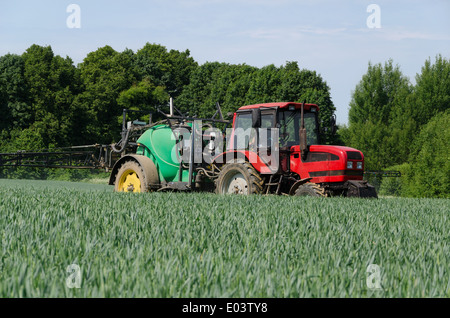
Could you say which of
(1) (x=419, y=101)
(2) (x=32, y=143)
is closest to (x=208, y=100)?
(2) (x=32, y=143)

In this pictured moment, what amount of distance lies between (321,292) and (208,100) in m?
43.1

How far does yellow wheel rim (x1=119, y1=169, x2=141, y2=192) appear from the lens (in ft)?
45.5

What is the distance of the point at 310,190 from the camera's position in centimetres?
1094

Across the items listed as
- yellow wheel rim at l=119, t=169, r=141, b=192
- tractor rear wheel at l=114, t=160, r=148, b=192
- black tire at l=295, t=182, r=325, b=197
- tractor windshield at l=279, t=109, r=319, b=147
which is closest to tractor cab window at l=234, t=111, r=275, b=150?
tractor windshield at l=279, t=109, r=319, b=147

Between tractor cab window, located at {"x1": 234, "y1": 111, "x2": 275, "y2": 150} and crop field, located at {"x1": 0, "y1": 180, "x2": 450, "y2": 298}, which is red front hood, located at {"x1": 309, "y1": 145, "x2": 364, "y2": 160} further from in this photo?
crop field, located at {"x1": 0, "y1": 180, "x2": 450, "y2": 298}

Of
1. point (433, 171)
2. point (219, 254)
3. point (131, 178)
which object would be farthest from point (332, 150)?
point (433, 171)

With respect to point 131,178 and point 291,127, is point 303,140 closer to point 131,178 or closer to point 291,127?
point 291,127

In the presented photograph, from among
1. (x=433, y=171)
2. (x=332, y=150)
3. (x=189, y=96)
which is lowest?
(x=433, y=171)

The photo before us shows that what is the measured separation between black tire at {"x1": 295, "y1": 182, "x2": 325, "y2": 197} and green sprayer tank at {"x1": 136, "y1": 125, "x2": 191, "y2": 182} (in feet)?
11.1

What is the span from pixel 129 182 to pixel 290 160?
15.9 feet

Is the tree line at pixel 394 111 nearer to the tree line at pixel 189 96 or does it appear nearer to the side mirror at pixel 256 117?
the tree line at pixel 189 96

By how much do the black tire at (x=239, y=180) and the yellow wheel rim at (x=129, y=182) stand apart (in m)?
2.74

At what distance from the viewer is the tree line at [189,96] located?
40.3m

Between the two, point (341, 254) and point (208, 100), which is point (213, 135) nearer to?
point (341, 254)
